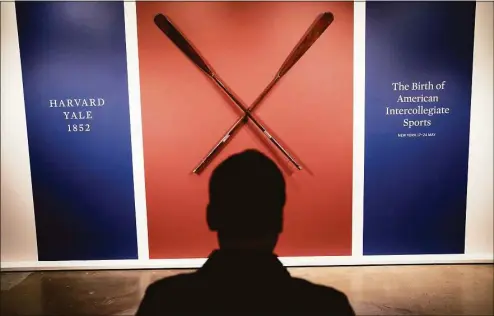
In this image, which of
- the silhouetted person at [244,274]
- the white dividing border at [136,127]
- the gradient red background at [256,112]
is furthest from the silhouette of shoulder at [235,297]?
the white dividing border at [136,127]

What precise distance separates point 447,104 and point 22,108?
3.73 m

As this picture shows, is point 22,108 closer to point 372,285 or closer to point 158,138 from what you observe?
point 158,138

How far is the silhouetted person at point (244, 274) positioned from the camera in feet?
2.58

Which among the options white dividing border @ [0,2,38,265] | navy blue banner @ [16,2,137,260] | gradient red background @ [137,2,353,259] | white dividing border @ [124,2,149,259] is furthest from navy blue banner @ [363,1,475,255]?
white dividing border @ [0,2,38,265]

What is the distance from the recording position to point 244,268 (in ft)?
2.66

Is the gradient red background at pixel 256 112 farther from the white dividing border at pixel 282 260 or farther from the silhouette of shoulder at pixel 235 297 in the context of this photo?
the silhouette of shoulder at pixel 235 297

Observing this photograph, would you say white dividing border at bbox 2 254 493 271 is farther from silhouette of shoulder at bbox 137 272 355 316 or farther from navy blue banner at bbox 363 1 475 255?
silhouette of shoulder at bbox 137 272 355 316

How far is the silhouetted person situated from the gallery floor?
2.30 m

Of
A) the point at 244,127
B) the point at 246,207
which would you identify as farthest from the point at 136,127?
the point at 246,207

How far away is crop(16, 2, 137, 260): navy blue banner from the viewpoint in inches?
133

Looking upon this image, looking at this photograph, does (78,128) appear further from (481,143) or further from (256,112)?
(481,143)

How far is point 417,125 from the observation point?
3.48 metres

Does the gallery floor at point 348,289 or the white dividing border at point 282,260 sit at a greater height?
the white dividing border at point 282,260

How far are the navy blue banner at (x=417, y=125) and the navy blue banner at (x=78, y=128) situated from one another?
2.19 meters
